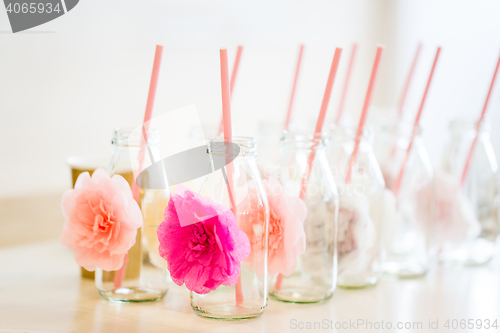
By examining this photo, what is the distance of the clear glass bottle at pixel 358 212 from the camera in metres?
0.77

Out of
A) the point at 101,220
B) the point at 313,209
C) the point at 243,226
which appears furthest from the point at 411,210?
the point at 101,220

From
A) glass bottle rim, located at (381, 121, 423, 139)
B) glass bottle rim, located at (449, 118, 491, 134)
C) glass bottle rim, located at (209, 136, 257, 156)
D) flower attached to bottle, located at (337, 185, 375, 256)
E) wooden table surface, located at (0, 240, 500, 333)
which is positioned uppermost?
glass bottle rim, located at (209, 136, 257, 156)

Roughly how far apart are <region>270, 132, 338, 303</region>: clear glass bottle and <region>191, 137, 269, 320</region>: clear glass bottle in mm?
81

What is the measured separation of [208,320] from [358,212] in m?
0.26

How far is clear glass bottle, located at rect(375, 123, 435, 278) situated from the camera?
2.93 feet

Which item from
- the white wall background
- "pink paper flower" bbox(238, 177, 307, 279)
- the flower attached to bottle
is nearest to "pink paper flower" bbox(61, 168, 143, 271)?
"pink paper flower" bbox(238, 177, 307, 279)

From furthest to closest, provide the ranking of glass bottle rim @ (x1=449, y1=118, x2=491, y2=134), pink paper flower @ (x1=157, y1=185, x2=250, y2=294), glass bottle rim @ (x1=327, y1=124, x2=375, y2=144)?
glass bottle rim @ (x1=449, y1=118, x2=491, y2=134) < glass bottle rim @ (x1=327, y1=124, x2=375, y2=144) < pink paper flower @ (x1=157, y1=185, x2=250, y2=294)

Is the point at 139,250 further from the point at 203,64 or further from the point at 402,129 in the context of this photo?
the point at 203,64

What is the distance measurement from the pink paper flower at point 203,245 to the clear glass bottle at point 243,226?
0.04 metres

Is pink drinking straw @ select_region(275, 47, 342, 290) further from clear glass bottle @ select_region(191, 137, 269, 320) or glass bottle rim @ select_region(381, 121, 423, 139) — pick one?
glass bottle rim @ select_region(381, 121, 423, 139)

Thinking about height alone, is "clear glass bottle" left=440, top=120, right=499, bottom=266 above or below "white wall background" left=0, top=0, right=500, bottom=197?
below

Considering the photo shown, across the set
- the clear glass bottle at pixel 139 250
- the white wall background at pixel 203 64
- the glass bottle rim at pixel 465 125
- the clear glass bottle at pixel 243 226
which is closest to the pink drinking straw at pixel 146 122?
the clear glass bottle at pixel 139 250

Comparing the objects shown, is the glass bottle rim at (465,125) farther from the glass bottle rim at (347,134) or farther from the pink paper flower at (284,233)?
the pink paper flower at (284,233)

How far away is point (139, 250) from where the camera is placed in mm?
716
